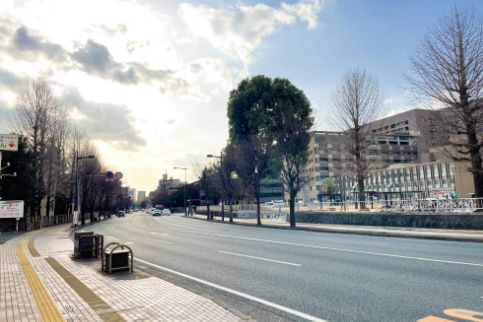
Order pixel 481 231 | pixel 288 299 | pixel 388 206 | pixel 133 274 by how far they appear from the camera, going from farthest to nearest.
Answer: pixel 388 206, pixel 481 231, pixel 133 274, pixel 288 299

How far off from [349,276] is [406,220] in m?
14.9

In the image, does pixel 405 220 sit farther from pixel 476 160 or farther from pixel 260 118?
pixel 260 118

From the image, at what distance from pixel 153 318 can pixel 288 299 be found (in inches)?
102

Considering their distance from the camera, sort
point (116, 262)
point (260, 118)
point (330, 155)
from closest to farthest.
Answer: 1. point (116, 262)
2. point (260, 118)
3. point (330, 155)

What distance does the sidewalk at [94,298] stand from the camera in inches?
224

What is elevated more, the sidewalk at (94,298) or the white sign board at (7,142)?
the white sign board at (7,142)

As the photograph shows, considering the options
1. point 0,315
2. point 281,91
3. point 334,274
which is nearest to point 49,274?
point 0,315

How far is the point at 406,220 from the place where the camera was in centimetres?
2114

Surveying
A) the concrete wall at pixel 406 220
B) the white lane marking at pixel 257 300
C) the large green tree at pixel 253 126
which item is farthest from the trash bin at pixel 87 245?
the large green tree at pixel 253 126

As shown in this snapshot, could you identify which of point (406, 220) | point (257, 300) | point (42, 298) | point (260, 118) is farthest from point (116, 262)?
point (260, 118)

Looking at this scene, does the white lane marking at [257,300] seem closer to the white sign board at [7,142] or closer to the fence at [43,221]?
the white sign board at [7,142]

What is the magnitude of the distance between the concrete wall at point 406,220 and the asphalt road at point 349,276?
5.02 m

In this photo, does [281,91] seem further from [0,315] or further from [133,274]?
[0,315]

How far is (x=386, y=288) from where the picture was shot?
7.08m
